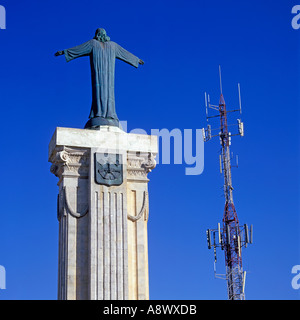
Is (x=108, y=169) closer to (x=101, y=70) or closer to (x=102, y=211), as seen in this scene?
(x=102, y=211)

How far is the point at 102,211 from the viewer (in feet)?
91.7

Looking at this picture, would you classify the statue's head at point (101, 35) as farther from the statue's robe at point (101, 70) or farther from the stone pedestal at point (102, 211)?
the stone pedestal at point (102, 211)

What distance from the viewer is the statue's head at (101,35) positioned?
30.5 meters

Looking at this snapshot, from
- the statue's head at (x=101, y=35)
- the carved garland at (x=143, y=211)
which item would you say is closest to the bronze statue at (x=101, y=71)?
the statue's head at (x=101, y=35)

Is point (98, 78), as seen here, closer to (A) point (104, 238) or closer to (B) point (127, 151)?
(B) point (127, 151)

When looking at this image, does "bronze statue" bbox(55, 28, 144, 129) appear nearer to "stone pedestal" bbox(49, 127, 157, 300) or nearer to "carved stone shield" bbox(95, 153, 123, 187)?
"stone pedestal" bbox(49, 127, 157, 300)

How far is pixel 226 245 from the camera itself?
4209cm

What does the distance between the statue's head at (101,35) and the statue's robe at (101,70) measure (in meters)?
0.21

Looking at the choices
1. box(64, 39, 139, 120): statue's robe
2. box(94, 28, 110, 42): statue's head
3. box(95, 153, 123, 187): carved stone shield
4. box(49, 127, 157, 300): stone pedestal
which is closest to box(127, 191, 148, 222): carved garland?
box(49, 127, 157, 300): stone pedestal

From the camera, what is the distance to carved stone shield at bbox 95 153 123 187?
2828 centimetres

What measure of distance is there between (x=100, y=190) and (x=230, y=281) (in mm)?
15511

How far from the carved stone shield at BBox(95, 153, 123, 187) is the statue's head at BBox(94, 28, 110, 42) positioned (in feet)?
16.0
